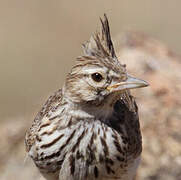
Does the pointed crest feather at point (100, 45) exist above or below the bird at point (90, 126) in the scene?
above

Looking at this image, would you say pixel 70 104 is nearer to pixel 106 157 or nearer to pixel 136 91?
pixel 106 157

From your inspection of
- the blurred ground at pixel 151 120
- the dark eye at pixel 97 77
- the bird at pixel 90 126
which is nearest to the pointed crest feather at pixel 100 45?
the bird at pixel 90 126

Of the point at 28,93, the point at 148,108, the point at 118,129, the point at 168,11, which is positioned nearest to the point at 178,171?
the point at 148,108

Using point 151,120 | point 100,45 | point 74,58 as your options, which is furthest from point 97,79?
point 74,58

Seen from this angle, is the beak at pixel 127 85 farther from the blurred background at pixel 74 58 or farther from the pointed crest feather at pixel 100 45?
the blurred background at pixel 74 58

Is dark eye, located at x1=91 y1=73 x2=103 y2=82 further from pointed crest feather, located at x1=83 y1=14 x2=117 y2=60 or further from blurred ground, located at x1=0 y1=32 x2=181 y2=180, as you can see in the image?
blurred ground, located at x1=0 y1=32 x2=181 y2=180

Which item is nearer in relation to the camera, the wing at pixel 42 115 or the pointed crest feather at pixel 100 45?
the pointed crest feather at pixel 100 45
